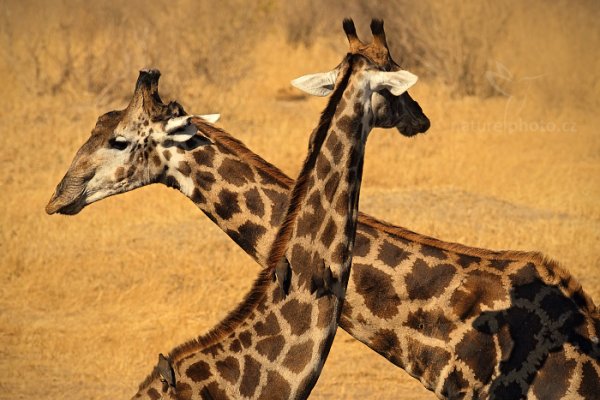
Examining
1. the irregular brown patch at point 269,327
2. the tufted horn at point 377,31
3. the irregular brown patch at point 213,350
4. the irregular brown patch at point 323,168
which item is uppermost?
the tufted horn at point 377,31

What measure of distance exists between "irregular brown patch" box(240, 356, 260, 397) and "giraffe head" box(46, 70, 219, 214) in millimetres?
2266

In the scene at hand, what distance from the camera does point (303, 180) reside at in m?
5.39

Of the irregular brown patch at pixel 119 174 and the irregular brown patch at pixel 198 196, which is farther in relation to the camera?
the irregular brown patch at pixel 198 196

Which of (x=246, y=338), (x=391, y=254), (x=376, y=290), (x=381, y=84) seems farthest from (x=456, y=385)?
(x=381, y=84)

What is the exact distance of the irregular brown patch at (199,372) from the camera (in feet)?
16.9

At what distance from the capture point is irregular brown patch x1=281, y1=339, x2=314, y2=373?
506 centimetres

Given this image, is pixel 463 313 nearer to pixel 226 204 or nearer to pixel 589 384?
pixel 589 384

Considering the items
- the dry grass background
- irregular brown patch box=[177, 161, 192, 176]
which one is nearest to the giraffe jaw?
irregular brown patch box=[177, 161, 192, 176]

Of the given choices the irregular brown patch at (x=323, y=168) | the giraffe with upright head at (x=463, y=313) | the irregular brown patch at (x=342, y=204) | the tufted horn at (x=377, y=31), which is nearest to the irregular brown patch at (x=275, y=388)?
the irregular brown patch at (x=342, y=204)

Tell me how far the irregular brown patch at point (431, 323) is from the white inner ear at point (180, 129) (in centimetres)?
174

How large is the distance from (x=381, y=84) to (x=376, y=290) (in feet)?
5.32

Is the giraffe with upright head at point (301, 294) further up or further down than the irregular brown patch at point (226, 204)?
further up

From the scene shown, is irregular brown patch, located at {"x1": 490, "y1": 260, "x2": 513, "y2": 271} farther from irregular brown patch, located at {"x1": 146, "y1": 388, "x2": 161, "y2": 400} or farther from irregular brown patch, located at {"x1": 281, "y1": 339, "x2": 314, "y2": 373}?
irregular brown patch, located at {"x1": 146, "y1": 388, "x2": 161, "y2": 400}

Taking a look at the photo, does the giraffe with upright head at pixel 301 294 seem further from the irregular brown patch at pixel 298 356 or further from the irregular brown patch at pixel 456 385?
the irregular brown patch at pixel 456 385
